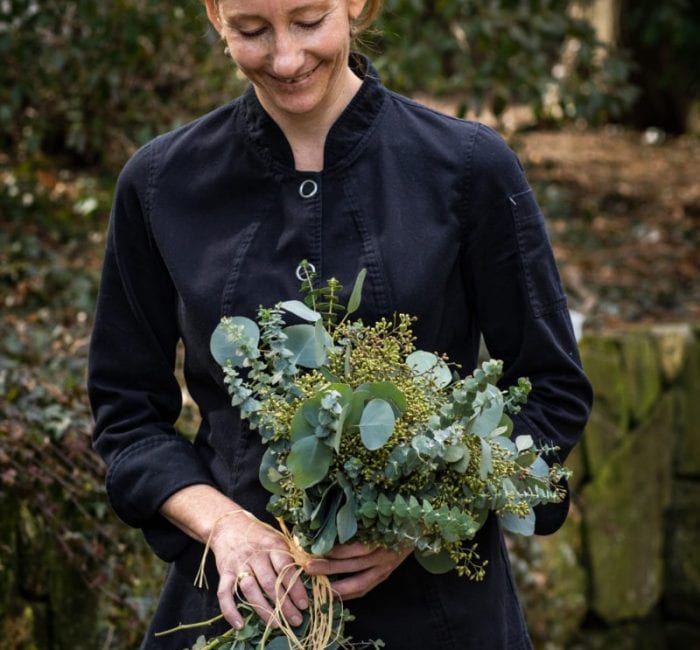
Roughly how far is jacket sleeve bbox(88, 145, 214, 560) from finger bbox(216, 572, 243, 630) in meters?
0.21

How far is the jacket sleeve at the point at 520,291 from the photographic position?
184 cm

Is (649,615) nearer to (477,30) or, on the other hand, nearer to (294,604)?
(477,30)

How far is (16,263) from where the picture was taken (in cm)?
466

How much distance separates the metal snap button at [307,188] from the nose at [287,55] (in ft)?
0.60

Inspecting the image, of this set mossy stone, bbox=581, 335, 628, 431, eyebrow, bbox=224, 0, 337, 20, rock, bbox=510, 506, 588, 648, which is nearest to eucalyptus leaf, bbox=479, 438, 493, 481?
eyebrow, bbox=224, 0, 337, 20

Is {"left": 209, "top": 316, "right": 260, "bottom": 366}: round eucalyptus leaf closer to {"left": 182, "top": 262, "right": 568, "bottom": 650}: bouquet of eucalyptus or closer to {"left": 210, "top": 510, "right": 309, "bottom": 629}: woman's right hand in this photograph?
{"left": 182, "top": 262, "right": 568, "bottom": 650}: bouquet of eucalyptus

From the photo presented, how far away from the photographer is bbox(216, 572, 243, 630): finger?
1711 mm

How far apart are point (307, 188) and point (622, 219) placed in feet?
17.6

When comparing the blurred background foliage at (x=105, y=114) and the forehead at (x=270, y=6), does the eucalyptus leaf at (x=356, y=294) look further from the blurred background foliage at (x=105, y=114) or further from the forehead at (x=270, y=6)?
the blurred background foliage at (x=105, y=114)

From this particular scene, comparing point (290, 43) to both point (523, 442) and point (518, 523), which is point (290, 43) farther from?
point (518, 523)

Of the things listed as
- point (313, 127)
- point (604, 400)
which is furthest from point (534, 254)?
point (604, 400)

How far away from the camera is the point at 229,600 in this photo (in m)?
1.72

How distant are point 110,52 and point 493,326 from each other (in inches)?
141

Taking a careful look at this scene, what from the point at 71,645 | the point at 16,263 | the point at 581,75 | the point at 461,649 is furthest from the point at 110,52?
the point at 461,649
